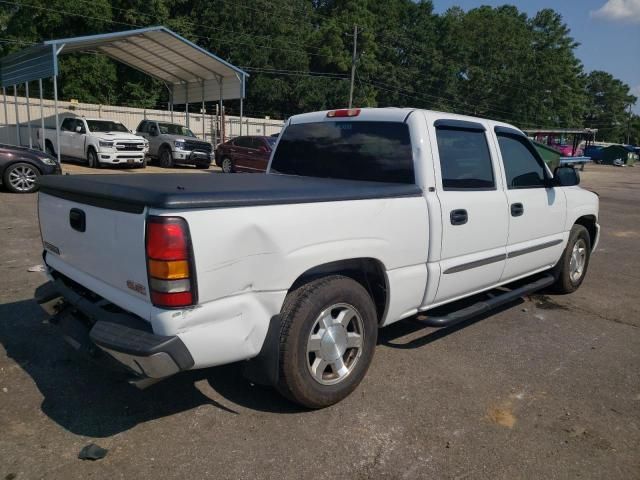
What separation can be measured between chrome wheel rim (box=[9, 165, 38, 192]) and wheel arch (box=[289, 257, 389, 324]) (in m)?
10.8

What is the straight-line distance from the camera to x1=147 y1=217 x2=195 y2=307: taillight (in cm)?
242

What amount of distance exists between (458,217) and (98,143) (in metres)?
16.9

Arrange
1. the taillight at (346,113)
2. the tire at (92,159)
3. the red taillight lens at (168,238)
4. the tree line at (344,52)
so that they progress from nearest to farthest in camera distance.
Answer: the red taillight lens at (168,238) → the taillight at (346,113) → the tire at (92,159) → the tree line at (344,52)

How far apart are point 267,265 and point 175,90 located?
29.1 m

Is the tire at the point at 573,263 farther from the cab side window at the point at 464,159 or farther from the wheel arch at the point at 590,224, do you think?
the cab side window at the point at 464,159

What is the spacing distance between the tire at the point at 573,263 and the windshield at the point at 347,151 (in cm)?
273

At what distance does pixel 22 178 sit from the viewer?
11.8m

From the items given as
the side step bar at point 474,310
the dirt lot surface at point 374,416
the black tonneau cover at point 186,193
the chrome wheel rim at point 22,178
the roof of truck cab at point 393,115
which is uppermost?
the roof of truck cab at point 393,115

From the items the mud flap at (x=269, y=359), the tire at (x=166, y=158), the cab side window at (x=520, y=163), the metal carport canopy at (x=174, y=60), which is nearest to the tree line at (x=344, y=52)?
the metal carport canopy at (x=174, y=60)

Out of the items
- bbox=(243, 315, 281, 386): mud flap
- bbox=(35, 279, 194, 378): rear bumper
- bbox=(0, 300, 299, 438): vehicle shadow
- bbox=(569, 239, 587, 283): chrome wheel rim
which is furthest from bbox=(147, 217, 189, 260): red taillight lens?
bbox=(569, 239, 587, 283): chrome wheel rim

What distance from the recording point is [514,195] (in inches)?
173

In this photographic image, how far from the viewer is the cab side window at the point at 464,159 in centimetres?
380

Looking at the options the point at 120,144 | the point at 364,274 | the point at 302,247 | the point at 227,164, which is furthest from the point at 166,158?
the point at 302,247

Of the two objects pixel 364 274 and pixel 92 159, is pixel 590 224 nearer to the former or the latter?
pixel 364 274
